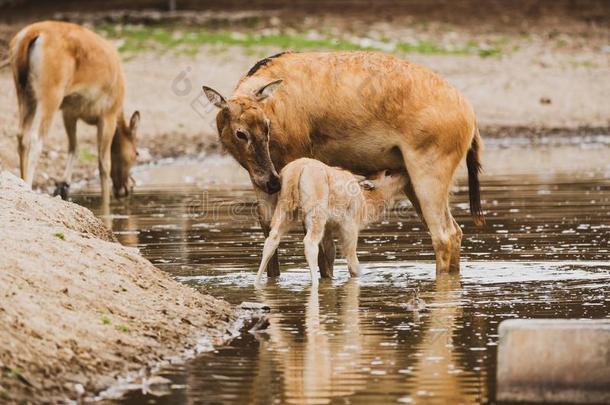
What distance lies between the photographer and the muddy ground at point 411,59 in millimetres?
22609

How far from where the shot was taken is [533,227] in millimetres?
13172

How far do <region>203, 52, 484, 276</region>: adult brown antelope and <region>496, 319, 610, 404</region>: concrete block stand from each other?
409 centimetres

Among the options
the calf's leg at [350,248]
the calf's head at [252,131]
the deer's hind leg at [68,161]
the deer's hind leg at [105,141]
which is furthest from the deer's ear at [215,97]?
the deer's hind leg at [105,141]

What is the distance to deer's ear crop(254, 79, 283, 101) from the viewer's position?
10.3m

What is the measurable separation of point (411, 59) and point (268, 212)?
1718 centimetres

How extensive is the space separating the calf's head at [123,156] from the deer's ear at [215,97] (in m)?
6.91

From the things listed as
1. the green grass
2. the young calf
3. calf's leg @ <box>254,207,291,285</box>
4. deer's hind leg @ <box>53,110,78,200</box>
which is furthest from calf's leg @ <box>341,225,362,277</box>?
the green grass

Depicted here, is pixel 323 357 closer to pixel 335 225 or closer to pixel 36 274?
pixel 36 274

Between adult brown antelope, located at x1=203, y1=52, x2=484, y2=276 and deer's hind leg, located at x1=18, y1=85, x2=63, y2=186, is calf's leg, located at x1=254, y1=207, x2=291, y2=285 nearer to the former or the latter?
adult brown antelope, located at x1=203, y1=52, x2=484, y2=276

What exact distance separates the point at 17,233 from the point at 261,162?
2167 mm

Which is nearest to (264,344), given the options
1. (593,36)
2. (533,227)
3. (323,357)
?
(323,357)

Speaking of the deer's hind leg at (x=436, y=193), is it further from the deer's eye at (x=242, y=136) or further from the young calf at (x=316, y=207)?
the deer's eye at (x=242, y=136)

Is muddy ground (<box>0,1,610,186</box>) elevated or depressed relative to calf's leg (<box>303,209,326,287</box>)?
elevated

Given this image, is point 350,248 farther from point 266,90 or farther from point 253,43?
point 253,43
